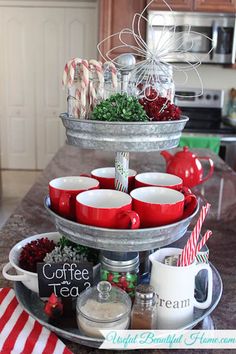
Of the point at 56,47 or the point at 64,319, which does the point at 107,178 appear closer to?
the point at 64,319

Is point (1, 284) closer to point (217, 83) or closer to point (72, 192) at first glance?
point (72, 192)

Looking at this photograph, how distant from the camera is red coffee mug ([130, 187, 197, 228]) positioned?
2.81 feet

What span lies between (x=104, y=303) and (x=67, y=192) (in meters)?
0.26

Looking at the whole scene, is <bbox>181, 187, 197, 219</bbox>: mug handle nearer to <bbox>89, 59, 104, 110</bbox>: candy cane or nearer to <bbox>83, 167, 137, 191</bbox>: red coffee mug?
<bbox>83, 167, 137, 191</bbox>: red coffee mug

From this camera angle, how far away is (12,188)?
4.80m

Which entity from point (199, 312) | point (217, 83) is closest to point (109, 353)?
point (199, 312)

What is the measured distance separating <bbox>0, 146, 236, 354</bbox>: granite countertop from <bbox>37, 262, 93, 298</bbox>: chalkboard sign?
12 centimetres

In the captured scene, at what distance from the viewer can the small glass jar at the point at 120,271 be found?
2.98 ft

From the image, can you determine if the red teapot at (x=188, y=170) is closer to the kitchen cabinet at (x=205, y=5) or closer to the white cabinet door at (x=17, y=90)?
the kitchen cabinet at (x=205, y=5)

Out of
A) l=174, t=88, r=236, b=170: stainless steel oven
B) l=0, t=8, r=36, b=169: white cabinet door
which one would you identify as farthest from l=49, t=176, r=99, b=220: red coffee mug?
l=0, t=8, r=36, b=169: white cabinet door

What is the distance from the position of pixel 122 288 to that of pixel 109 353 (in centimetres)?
16

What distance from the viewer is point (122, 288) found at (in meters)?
0.91

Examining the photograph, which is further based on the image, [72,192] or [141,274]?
[141,274]

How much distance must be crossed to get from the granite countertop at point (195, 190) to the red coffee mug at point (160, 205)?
255 mm
